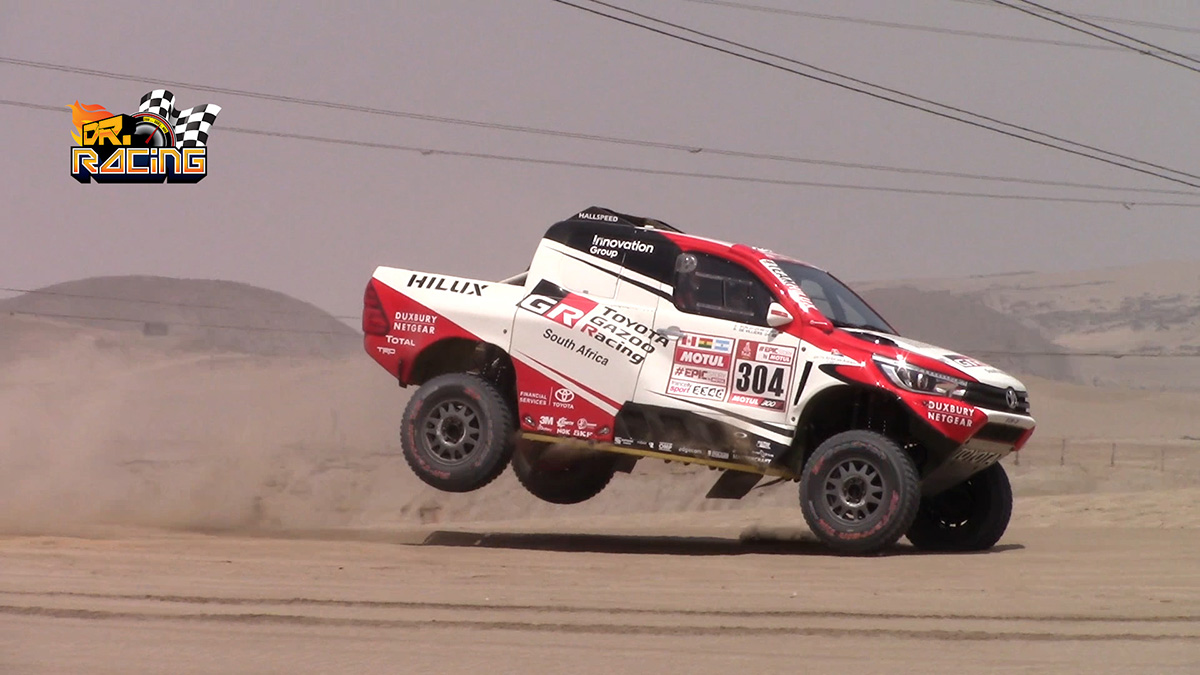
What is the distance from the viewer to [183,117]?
26406mm

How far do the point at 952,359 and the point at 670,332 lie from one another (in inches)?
84.2

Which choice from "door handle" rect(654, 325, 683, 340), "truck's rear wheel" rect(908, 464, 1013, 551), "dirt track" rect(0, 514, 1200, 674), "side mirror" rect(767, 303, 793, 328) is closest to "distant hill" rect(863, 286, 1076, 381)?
"truck's rear wheel" rect(908, 464, 1013, 551)

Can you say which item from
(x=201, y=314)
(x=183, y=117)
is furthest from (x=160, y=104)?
(x=201, y=314)

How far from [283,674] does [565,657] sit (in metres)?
1.18

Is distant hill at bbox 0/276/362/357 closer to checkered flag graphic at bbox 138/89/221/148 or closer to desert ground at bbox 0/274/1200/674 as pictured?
checkered flag graphic at bbox 138/89/221/148

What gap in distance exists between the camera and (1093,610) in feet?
24.3

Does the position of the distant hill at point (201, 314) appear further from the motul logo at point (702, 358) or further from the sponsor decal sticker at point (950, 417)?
the sponsor decal sticker at point (950, 417)

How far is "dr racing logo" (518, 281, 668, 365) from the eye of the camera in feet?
36.3

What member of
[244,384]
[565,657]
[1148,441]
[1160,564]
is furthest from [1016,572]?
[244,384]

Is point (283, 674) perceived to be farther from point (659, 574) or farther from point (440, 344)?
point (440, 344)

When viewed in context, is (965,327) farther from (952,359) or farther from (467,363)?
(952,359)

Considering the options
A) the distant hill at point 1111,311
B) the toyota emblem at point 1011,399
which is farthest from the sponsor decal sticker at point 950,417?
the distant hill at point 1111,311

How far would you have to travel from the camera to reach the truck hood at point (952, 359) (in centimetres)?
1047

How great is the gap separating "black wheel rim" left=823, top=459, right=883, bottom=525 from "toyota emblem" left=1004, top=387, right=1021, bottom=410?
1.19 metres
